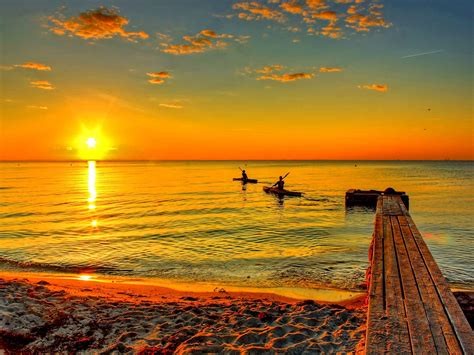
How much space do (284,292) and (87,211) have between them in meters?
26.0

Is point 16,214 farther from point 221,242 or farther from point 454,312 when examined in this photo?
point 454,312

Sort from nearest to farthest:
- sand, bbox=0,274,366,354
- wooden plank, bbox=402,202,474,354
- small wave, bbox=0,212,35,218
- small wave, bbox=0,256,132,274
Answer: wooden plank, bbox=402,202,474,354 < sand, bbox=0,274,366,354 < small wave, bbox=0,256,132,274 < small wave, bbox=0,212,35,218

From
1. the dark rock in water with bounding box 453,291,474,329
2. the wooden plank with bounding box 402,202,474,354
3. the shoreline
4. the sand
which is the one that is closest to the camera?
the wooden plank with bounding box 402,202,474,354

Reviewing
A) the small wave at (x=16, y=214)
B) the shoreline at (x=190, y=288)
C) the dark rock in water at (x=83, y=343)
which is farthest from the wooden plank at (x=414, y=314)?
the small wave at (x=16, y=214)

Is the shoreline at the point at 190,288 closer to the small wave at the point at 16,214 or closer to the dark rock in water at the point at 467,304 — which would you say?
the dark rock in water at the point at 467,304

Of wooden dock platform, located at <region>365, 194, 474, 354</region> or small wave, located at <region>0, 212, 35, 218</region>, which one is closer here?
wooden dock platform, located at <region>365, 194, 474, 354</region>

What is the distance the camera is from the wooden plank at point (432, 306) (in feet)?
16.0

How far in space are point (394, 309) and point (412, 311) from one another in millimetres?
265

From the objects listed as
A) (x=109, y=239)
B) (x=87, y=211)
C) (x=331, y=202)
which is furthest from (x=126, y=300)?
(x=331, y=202)

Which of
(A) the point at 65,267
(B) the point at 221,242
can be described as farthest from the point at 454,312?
(B) the point at 221,242

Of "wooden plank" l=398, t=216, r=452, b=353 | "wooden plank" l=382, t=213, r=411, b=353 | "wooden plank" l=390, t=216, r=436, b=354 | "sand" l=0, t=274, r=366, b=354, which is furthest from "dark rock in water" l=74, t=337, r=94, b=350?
"wooden plank" l=398, t=216, r=452, b=353

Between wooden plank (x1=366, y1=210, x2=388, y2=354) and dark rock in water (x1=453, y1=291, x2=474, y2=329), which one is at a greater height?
wooden plank (x1=366, y1=210, x2=388, y2=354)

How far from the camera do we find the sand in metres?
6.87

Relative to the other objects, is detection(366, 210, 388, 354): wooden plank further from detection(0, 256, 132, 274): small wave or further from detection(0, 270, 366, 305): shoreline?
detection(0, 256, 132, 274): small wave
